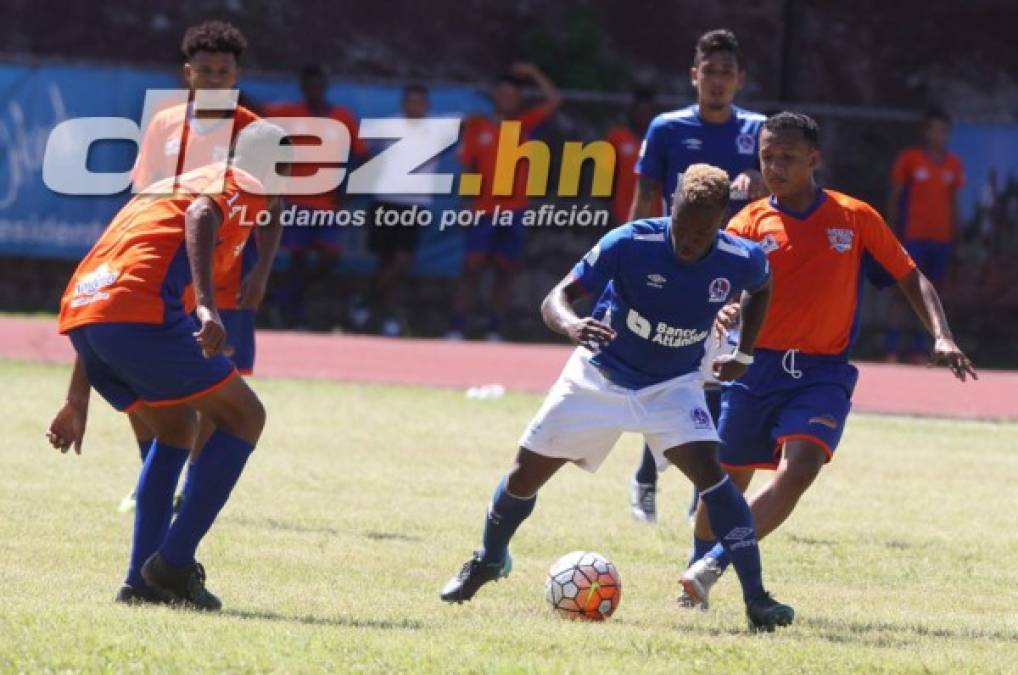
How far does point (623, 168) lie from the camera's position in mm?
21797

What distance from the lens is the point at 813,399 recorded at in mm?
8539

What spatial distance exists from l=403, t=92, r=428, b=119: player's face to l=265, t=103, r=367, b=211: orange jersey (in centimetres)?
59

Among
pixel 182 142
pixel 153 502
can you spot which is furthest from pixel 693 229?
pixel 182 142

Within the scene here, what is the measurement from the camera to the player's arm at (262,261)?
955 cm

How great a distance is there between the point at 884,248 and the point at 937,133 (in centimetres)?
1292

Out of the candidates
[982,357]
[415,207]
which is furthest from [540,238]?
[982,357]

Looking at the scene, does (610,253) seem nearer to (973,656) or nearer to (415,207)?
(973,656)

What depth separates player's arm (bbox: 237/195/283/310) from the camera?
9.55m

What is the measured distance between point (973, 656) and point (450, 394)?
34.5ft

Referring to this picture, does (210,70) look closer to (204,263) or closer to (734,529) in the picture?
(204,263)

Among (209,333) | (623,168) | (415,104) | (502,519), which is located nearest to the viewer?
(209,333)

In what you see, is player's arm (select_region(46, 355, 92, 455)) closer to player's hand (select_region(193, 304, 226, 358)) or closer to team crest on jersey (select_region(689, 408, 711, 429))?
player's hand (select_region(193, 304, 226, 358))

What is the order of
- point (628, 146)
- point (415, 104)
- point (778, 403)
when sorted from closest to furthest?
point (778, 403), point (415, 104), point (628, 146)

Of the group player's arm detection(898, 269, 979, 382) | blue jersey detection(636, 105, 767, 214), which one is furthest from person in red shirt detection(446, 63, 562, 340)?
player's arm detection(898, 269, 979, 382)
